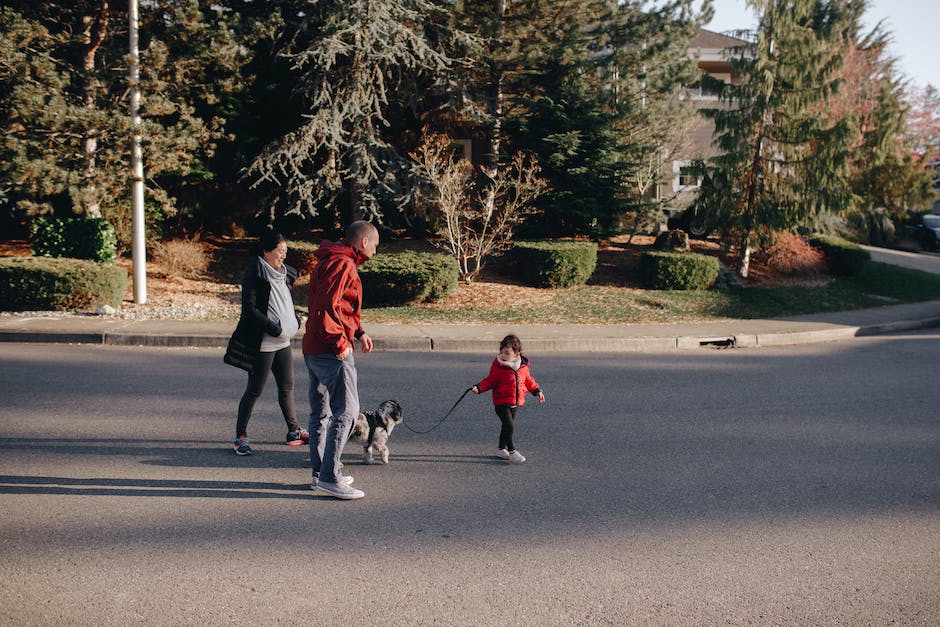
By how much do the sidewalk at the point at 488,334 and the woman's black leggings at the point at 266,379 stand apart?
540cm

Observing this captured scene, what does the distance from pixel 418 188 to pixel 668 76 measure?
319 inches

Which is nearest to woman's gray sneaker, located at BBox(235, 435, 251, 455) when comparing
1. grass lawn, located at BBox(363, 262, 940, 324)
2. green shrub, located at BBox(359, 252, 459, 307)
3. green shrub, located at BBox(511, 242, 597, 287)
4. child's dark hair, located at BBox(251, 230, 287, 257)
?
child's dark hair, located at BBox(251, 230, 287, 257)

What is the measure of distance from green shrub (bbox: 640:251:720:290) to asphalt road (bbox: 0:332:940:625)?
850 cm

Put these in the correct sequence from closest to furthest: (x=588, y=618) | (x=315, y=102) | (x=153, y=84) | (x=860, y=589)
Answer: (x=588, y=618)
(x=860, y=589)
(x=153, y=84)
(x=315, y=102)

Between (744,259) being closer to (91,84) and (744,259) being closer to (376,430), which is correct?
(376,430)

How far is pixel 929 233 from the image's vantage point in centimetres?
3231

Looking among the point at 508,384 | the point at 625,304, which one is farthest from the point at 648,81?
the point at 508,384

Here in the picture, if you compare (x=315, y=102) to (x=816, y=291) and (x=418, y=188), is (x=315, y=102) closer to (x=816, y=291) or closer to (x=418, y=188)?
(x=418, y=188)

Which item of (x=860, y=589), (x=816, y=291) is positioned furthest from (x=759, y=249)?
(x=860, y=589)

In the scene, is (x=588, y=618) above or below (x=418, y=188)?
below

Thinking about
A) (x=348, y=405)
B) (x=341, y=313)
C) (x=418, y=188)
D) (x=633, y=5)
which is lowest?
(x=348, y=405)

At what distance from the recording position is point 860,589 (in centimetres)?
409

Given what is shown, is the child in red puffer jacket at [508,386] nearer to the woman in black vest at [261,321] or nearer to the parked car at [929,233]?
the woman in black vest at [261,321]

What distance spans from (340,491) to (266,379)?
1496 millimetres
